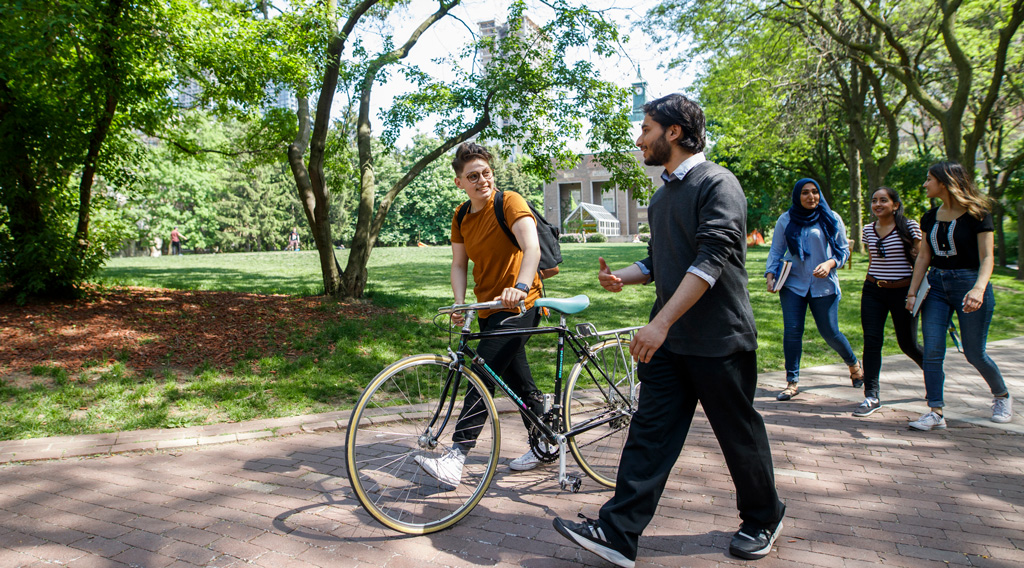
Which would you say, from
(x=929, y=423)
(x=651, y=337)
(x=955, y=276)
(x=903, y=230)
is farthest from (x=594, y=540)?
(x=903, y=230)

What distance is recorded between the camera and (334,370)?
698 cm

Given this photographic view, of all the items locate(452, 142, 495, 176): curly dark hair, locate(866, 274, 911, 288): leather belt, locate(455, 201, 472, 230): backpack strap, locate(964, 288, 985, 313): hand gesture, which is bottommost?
locate(964, 288, 985, 313): hand gesture

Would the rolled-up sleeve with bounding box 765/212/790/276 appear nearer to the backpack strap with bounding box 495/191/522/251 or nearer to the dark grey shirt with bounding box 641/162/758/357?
the backpack strap with bounding box 495/191/522/251

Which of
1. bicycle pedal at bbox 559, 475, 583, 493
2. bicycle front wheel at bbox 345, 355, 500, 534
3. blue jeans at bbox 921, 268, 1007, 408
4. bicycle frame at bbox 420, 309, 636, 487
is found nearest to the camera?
bicycle front wheel at bbox 345, 355, 500, 534

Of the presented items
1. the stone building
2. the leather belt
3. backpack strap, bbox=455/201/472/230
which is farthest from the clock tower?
the stone building

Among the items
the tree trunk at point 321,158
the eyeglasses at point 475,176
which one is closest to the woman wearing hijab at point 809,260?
the eyeglasses at point 475,176

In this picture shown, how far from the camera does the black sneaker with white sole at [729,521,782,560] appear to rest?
3.03 meters

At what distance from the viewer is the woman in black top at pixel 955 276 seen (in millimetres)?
4820

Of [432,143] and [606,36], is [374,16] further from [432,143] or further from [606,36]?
[606,36]

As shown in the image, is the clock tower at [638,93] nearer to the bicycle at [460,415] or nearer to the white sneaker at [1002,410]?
the white sneaker at [1002,410]

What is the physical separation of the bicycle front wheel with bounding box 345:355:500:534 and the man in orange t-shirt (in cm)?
5

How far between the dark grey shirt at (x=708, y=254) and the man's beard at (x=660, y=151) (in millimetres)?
116

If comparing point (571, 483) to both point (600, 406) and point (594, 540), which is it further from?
point (594, 540)

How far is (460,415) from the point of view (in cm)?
363
